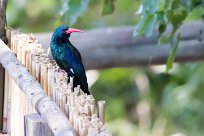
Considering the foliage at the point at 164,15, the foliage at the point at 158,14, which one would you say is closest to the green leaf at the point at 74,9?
the foliage at the point at 158,14

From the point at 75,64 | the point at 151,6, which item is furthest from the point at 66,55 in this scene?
the point at 151,6

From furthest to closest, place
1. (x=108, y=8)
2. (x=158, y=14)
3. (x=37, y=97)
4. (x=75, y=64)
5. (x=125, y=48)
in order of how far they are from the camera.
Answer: (x=125, y=48), (x=108, y=8), (x=158, y=14), (x=75, y=64), (x=37, y=97)

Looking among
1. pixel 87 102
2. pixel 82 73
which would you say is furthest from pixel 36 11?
pixel 87 102

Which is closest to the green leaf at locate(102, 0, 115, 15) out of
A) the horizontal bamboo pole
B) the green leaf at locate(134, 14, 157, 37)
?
the green leaf at locate(134, 14, 157, 37)

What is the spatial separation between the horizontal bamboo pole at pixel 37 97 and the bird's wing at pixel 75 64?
168 mm

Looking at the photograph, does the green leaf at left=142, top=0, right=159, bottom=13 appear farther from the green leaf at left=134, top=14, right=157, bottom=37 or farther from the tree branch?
the tree branch

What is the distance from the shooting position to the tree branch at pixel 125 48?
304cm

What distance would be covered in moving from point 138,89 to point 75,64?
10.3ft

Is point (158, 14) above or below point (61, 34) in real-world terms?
above

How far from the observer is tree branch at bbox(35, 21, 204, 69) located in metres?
3.04

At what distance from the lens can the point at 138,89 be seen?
5117 mm

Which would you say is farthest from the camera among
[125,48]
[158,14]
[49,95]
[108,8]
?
[125,48]

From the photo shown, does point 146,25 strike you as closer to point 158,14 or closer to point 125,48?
point 158,14

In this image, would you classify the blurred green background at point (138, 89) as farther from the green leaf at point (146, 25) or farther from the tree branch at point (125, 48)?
the green leaf at point (146, 25)
